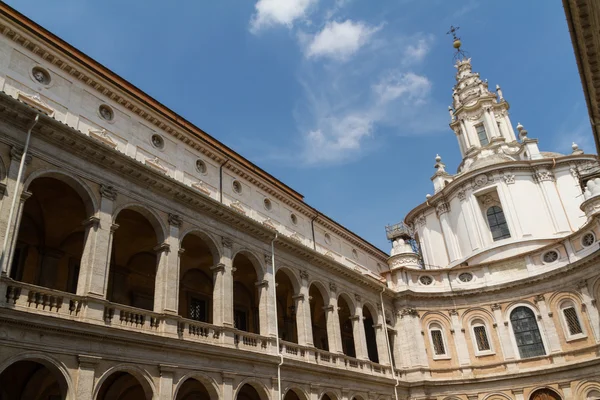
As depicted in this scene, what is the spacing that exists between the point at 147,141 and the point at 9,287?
35.3 ft

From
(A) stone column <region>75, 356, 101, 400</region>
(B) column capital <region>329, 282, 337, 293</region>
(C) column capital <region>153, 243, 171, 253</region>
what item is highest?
(B) column capital <region>329, 282, 337, 293</region>

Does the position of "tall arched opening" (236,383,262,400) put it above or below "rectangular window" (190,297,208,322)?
below

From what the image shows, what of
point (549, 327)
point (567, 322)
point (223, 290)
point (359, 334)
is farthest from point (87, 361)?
point (567, 322)

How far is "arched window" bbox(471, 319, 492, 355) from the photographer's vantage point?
31.7 meters

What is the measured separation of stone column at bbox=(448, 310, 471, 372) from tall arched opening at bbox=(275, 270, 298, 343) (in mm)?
11049

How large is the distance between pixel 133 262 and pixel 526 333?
936 inches

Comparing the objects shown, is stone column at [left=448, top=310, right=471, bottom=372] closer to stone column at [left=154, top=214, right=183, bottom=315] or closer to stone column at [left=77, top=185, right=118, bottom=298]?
stone column at [left=154, top=214, right=183, bottom=315]

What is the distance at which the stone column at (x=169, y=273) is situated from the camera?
16.9 metres

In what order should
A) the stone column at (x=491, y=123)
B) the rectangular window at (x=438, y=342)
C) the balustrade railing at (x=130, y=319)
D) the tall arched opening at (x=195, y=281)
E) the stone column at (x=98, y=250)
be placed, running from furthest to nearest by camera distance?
1. the stone column at (x=491, y=123)
2. the rectangular window at (x=438, y=342)
3. the tall arched opening at (x=195, y=281)
4. the stone column at (x=98, y=250)
5. the balustrade railing at (x=130, y=319)

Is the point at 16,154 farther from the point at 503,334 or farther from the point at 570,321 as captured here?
the point at 570,321

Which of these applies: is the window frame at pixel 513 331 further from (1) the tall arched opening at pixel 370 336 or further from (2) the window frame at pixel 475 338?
(1) the tall arched opening at pixel 370 336

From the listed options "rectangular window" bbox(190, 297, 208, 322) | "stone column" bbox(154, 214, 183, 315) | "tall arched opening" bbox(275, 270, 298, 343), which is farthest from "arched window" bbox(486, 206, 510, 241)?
"stone column" bbox(154, 214, 183, 315)

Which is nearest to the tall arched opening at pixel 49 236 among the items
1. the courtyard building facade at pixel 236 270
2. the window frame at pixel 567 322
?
the courtyard building facade at pixel 236 270

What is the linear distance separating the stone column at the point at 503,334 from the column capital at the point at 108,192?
82.8 feet
